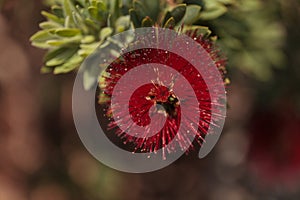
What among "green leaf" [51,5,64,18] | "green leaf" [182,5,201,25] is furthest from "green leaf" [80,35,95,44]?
"green leaf" [182,5,201,25]

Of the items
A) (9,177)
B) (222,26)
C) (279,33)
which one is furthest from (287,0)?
(9,177)

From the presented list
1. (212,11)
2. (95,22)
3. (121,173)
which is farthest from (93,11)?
(121,173)

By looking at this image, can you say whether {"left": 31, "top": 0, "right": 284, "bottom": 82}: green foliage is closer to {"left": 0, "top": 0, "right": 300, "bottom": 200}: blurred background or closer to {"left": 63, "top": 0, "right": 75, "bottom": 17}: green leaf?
{"left": 63, "top": 0, "right": 75, "bottom": 17}: green leaf

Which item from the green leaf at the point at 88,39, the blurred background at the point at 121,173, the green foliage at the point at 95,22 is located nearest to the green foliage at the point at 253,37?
the blurred background at the point at 121,173

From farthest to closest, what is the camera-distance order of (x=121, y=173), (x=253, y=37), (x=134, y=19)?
(x=121, y=173), (x=253, y=37), (x=134, y=19)

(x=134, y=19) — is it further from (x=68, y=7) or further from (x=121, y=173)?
(x=121, y=173)

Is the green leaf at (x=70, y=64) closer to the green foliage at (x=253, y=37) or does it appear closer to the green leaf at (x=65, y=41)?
the green leaf at (x=65, y=41)
